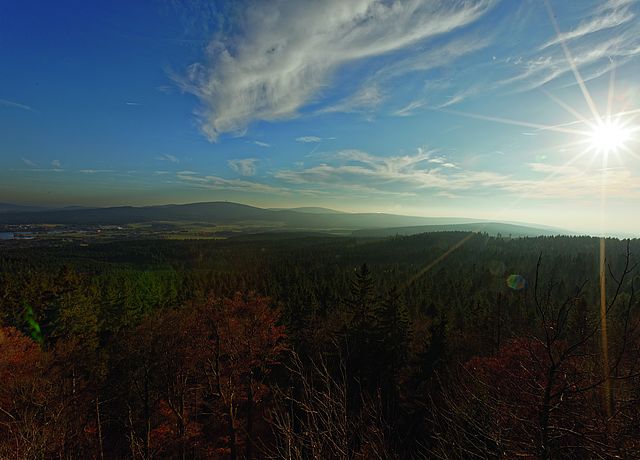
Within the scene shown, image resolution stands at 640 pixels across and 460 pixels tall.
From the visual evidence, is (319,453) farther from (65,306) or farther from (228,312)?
(65,306)

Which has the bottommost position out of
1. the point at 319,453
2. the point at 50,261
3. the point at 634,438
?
the point at 50,261

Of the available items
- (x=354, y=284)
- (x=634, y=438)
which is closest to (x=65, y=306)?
(x=354, y=284)

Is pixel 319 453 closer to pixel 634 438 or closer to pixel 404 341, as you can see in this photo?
pixel 634 438

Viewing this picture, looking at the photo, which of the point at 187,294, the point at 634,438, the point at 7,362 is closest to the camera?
the point at 634,438

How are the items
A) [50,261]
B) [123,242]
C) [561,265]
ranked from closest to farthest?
1. [561,265]
2. [50,261]
3. [123,242]

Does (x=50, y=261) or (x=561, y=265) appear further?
(x=50, y=261)

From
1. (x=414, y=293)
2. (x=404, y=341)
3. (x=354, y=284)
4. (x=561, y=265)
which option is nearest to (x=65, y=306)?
(x=354, y=284)

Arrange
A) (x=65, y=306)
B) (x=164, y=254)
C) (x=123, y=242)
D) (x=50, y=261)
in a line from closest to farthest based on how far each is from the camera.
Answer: (x=65, y=306), (x=50, y=261), (x=164, y=254), (x=123, y=242)

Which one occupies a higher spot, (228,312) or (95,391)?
(228,312)

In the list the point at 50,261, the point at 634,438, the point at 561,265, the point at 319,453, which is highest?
the point at 634,438
